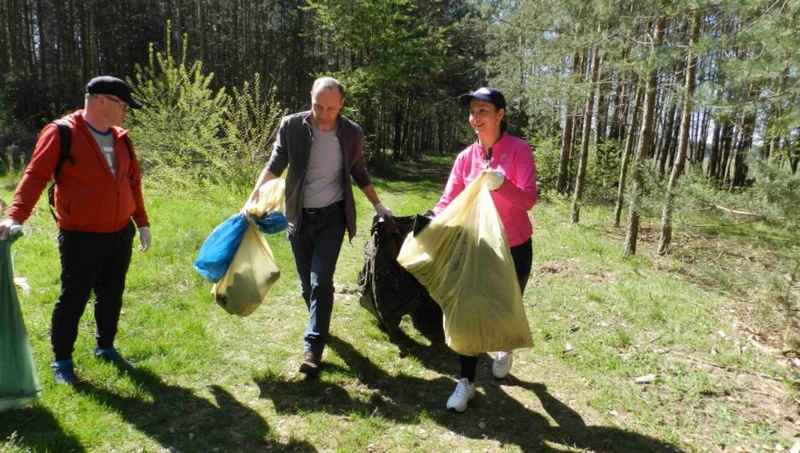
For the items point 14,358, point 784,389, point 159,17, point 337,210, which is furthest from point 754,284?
point 159,17

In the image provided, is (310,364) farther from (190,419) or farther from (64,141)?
(64,141)

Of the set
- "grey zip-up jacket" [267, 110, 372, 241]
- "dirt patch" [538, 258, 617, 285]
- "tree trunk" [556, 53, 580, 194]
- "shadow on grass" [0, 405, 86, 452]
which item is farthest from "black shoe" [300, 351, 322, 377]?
"tree trunk" [556, 53, 580, 194]

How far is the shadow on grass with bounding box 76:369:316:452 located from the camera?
257 centimetres

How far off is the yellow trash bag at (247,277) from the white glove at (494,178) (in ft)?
4.99

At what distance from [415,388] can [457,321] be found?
38.6 inches

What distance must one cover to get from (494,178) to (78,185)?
2.38m

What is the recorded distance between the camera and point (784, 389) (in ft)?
11.2

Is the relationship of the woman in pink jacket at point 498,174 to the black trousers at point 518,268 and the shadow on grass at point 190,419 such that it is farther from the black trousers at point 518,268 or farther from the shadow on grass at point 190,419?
the shadow on grass at point 190,419

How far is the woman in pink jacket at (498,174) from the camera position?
271 centimetres

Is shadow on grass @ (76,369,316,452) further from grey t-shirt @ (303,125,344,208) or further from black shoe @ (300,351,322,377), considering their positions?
grey t-shirt @ (303,125,344,208)

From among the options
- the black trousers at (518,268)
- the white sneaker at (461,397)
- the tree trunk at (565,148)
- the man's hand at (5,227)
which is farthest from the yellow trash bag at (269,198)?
the tree trunk at (565,148)

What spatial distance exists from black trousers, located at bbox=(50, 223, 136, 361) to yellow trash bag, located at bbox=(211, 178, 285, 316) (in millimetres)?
641

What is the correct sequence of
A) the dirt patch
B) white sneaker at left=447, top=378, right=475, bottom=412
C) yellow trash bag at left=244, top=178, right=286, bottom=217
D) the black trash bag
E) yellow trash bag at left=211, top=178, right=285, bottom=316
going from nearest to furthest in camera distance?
1. white sneaker at left=447, top=378, right=475, bottom=412
2. yellow trash bag at left=211, top=178, right=285, bottom=316
3. yellow trash bag at left=244, top=178, right=286, bottom=217
4. the black trash bag
5. the dirt patch

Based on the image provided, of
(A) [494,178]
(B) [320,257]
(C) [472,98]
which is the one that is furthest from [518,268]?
(B) [320,257]
